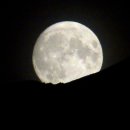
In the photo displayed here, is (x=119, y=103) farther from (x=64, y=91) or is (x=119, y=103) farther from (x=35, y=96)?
(x=35, y=96)

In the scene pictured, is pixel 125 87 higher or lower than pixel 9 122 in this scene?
higher

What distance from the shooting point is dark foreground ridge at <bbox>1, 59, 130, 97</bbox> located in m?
3.04

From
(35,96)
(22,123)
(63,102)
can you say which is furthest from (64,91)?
(22,123)

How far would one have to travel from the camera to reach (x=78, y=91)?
319 centimetres

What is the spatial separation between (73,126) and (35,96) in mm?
544

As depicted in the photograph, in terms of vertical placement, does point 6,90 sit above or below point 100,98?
above

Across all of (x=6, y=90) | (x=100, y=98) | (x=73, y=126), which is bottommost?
(x=73, y=126)

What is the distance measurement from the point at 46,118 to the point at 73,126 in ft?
1.02

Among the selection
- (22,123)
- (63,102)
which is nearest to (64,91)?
(63,102)

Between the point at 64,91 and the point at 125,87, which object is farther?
the point at 64,91

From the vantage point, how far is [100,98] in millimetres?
3100

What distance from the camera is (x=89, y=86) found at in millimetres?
3139

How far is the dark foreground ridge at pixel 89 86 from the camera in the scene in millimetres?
3041

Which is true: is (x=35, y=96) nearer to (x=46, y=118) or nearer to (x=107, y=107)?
(x=46, y=118)
